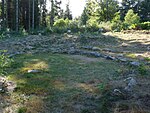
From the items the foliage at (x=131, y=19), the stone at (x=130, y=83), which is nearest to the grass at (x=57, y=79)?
the stone at (x=130, y=83)

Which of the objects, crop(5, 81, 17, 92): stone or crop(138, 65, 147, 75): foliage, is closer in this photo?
crop(5, 81, 17, 92): stone

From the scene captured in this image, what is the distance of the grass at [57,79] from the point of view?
665cm

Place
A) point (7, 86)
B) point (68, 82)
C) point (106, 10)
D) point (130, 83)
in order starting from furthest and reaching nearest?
point (106, 10) → point (68, 82) → point (7, 86) → point (130, 83)

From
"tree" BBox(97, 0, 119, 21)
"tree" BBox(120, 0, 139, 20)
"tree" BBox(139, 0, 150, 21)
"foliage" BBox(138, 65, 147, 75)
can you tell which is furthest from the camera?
"tree" BBox(120, 0, 139, 20)

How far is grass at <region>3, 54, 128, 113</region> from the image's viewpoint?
665 cm

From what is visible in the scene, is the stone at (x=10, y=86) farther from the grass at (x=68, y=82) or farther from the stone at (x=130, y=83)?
the stone at (x=130, y=83)

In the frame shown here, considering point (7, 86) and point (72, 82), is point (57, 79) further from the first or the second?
point (7, 86)

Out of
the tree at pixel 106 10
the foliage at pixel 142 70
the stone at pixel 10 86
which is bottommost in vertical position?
the stone at pixel 10 86

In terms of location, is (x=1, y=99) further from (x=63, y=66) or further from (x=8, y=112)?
(x=63, y=66)

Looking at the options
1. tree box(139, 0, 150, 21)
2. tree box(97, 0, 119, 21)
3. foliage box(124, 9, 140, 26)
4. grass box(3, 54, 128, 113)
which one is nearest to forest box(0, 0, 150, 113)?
grass box(3, 54, 128, 113)

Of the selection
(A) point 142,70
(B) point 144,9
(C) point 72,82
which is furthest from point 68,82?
(B) point 144,9

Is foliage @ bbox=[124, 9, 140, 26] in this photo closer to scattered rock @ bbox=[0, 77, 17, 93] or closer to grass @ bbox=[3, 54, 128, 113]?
grass @ bbox=[3, 54, 128, 113]

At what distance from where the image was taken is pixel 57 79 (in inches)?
330

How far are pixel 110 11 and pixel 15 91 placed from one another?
→ 114 feet
